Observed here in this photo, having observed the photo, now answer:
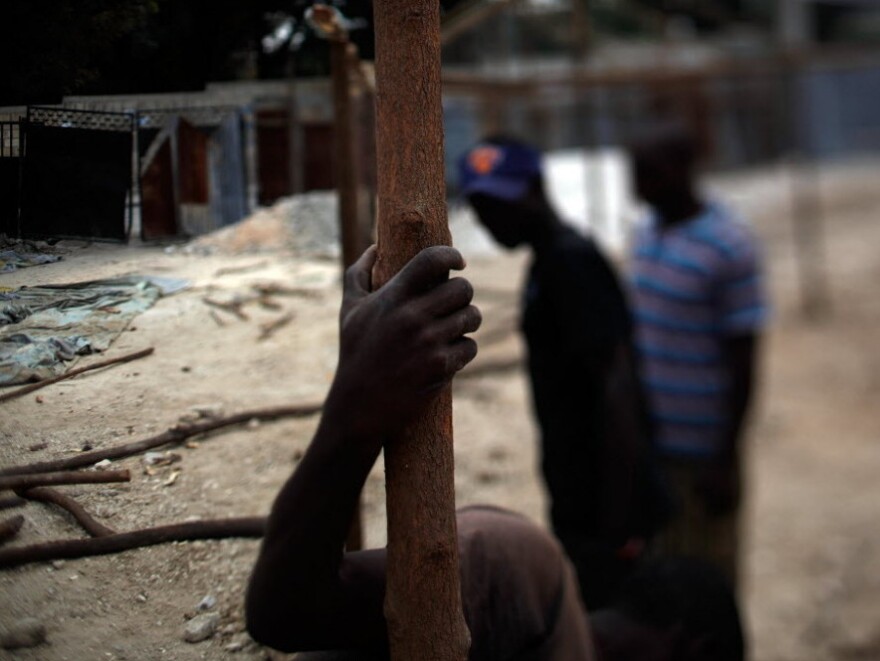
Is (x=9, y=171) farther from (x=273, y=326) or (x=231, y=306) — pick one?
(x=273, y=326)

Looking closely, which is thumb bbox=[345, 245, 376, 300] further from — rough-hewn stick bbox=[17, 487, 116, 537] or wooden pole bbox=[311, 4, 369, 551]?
wooden pole bbox=[311, 4, 369, 551]

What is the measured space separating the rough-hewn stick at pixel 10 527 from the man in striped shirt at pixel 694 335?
10.00ft

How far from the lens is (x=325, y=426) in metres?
1.21

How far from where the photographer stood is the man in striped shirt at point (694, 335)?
369 centimetres

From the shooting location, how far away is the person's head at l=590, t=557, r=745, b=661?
2156 millimetres

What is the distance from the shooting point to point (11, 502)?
106cm

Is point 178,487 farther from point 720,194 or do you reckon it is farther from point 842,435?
point 720,194

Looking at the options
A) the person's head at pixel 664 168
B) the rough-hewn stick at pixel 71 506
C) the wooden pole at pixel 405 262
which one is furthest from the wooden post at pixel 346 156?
the person's head at pixel 664 168

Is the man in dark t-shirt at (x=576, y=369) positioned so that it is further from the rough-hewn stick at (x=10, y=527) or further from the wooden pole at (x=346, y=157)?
the rough-hewn stick at (x=10, y=527)

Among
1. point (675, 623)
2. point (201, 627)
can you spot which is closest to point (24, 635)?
point (201, 627)

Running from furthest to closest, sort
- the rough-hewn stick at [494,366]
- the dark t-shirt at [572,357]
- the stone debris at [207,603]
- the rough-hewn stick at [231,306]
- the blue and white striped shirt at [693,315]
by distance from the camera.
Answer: the rough-hewn stick at [494,366], the blue and white striped shirt at [693,315], the dark t-shirt at [572,357], the rough-hewn stick at [231,306], the stone debris at [207,603]

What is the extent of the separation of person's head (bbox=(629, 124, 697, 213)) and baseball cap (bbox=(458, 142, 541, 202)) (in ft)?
3.24

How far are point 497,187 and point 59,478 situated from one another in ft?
7.04

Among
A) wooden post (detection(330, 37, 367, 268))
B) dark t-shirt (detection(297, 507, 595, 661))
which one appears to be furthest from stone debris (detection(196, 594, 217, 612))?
wooden post (detection(330, 37, 367, 268))
